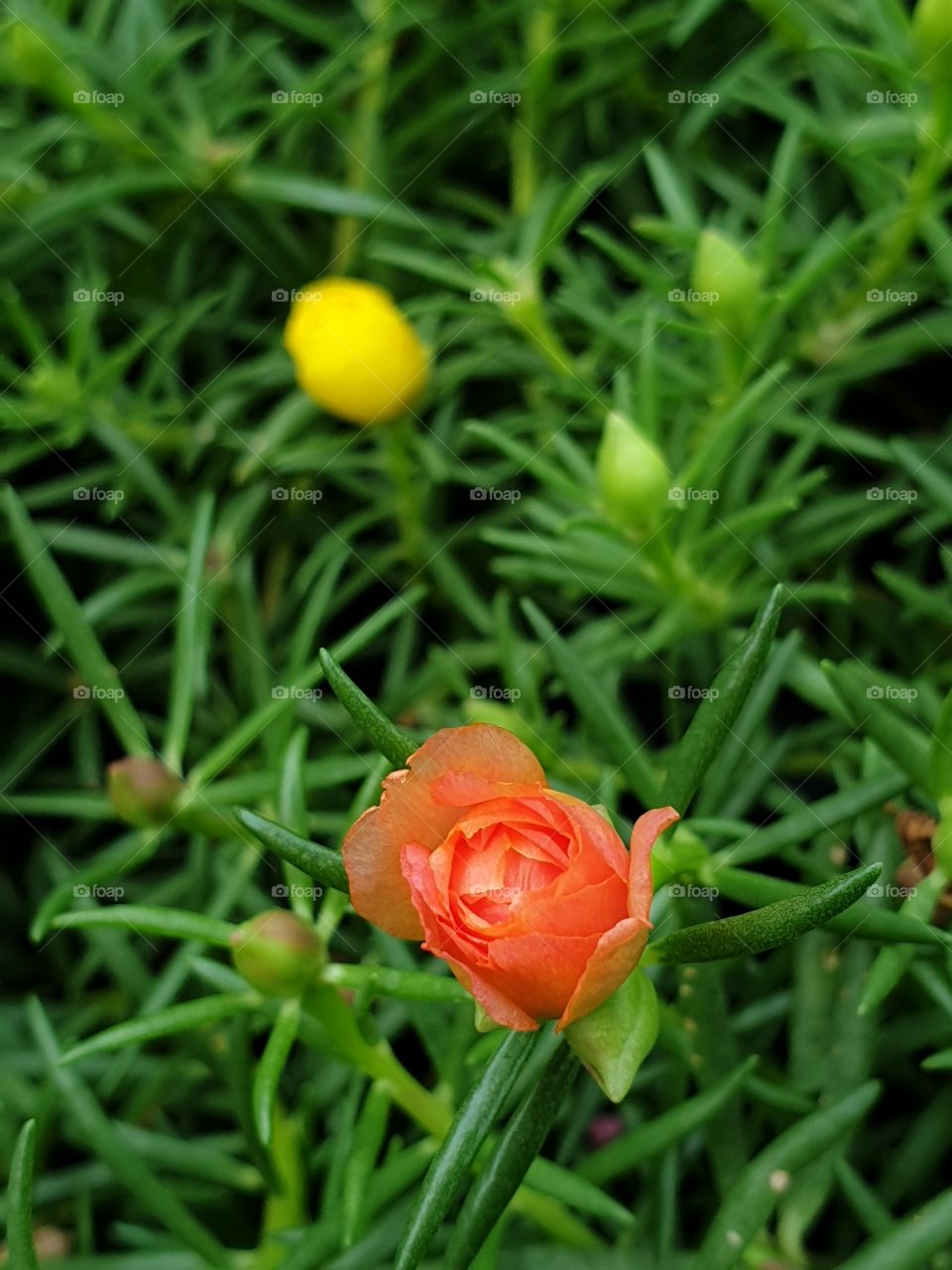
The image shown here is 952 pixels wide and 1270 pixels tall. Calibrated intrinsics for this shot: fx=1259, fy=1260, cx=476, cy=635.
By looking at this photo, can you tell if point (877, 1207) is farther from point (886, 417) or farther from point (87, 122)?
point (87, 122)

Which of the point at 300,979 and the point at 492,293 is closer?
the point at 300,979

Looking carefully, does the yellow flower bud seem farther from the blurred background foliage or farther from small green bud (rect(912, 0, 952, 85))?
small green bud (rect(912, 0, 952, 85))

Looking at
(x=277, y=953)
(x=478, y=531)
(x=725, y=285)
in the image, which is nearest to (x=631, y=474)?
(x=725, y=285)

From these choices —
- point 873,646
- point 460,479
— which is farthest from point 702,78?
point 873,646

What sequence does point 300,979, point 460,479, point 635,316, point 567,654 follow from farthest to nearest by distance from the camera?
1. point 460,479
2. point 635,316
3. point 567,654
4. point 300,979

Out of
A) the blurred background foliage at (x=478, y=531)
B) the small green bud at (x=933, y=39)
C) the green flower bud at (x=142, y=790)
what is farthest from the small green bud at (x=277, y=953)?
the small green bud at (x=933, y=39)
